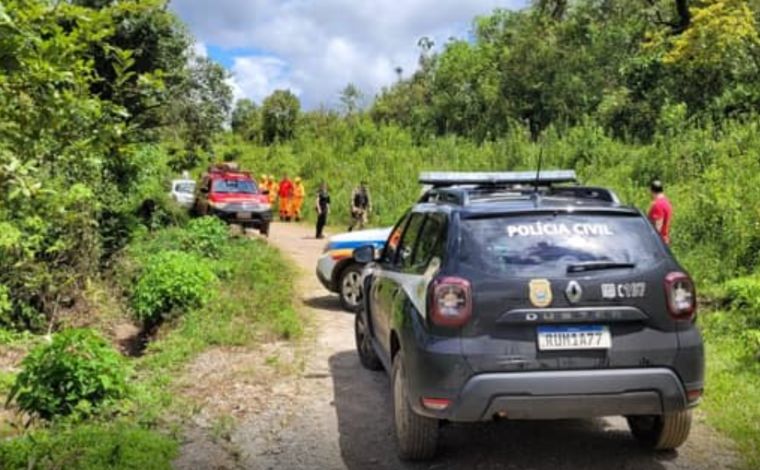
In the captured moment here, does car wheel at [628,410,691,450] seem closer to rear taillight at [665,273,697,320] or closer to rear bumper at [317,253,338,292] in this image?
rear taillight at [665,273,697,320]

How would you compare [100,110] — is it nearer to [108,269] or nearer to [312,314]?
[312,314]

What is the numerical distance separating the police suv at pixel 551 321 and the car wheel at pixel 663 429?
1.57 ft

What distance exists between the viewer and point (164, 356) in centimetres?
876

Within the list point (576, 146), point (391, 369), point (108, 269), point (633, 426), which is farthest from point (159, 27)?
point (633, 426)

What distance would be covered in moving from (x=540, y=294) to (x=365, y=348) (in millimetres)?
3913

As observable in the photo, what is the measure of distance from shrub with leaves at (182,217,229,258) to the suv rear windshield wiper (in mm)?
11589

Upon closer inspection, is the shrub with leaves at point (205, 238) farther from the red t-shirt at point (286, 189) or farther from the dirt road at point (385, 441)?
the red t-shirt at point (286, 189)

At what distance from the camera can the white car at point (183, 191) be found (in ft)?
84.4

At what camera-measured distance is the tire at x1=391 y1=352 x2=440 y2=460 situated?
5.39 metres

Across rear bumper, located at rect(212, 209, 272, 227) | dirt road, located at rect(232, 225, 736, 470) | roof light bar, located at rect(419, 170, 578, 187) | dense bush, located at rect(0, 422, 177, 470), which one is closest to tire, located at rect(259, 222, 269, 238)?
rear bumper, located at rect(212, 209, 272, 227)

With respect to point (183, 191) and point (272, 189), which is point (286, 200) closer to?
point (272, 189)

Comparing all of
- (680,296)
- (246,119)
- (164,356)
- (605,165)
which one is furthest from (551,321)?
(246,119)

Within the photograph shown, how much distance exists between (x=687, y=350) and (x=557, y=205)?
1.26 meters

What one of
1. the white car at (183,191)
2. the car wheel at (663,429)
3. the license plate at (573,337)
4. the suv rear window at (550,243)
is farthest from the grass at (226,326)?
the white car at (183,191)
